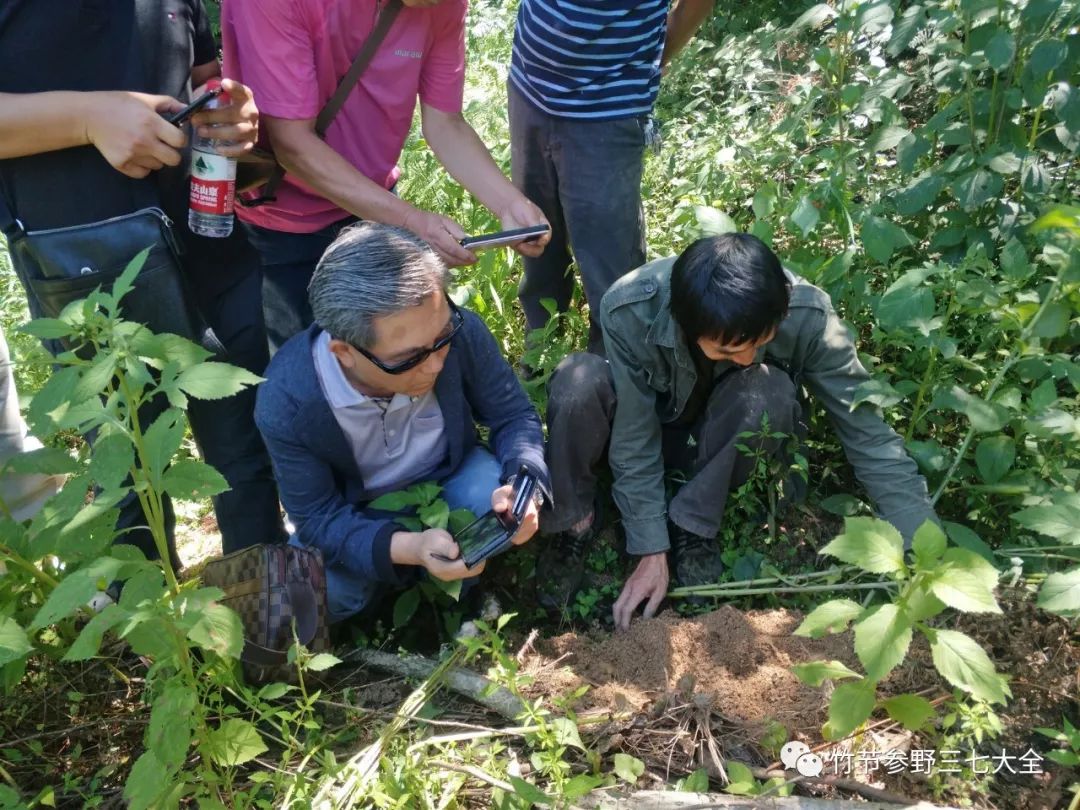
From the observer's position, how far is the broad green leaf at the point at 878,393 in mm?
2352

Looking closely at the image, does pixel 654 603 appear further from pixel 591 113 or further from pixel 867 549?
pixel 591 113

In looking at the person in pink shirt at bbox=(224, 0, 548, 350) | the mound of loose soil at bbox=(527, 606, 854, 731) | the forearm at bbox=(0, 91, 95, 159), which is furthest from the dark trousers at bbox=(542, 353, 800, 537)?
the forearm at bbox=(0, 91, 95, 159)

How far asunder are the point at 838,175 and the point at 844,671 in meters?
2.07

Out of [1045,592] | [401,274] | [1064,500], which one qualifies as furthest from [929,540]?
[401,274]

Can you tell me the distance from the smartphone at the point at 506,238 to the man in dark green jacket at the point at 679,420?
10.9 inches

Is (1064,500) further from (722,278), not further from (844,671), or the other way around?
(722,278)

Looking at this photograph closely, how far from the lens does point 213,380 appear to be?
1.58 meters

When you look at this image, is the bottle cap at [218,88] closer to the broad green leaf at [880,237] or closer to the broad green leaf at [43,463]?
the broad green leaf at [43,463]

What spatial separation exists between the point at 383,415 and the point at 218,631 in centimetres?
94

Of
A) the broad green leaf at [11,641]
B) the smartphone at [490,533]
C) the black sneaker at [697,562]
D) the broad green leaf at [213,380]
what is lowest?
the black sneaker at [697,562]

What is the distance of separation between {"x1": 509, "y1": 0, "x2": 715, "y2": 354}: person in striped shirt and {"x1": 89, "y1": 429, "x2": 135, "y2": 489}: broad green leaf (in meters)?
1.82

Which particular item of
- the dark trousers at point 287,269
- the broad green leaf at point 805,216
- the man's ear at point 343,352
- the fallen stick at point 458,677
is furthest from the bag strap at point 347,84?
the broad green leaf at point 805,216

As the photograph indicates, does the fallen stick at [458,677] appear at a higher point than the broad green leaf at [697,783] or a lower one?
lower

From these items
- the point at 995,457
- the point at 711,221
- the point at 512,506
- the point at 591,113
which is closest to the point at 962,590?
the point at 995,457
